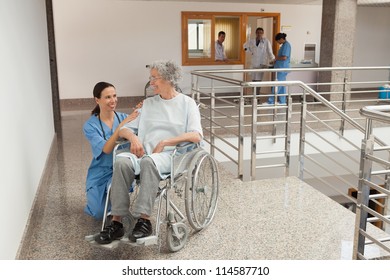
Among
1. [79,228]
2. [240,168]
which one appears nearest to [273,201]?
[240,168]

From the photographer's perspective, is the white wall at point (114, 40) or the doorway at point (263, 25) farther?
the doorway at point (263, 25)

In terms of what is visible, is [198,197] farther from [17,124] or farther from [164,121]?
[17,124]

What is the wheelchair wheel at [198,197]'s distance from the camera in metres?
2.39

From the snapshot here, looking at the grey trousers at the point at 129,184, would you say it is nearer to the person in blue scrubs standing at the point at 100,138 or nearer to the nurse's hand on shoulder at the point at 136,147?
the nurse's hand on shoulder at the point at 136,147

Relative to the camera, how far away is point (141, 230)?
7.54 ft

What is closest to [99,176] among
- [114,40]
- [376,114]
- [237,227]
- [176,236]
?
[176,236]

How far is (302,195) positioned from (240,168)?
2.14 feet

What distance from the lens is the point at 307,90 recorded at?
Answer: 3574 millimetres

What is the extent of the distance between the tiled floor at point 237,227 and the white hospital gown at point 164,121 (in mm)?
668

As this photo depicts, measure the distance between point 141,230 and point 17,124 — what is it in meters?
1.05

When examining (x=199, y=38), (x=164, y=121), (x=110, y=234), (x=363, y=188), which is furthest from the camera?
(x=199, y=38)

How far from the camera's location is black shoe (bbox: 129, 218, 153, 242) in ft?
7.45

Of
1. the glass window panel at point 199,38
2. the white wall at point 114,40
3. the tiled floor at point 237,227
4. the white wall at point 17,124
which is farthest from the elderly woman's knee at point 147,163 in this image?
A: the glass window panel at point 199,38

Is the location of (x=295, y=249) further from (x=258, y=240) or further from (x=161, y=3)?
(x=161, y=3)
